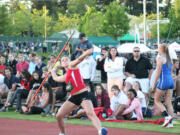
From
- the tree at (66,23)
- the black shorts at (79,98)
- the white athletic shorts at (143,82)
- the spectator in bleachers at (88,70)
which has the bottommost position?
the tree at (66,23)

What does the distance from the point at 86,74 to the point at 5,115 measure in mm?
3087

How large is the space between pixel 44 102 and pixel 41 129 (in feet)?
13.3

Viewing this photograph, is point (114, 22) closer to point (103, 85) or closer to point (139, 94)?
point (103, 85)

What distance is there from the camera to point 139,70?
46.6ft

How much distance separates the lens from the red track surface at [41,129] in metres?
10.5

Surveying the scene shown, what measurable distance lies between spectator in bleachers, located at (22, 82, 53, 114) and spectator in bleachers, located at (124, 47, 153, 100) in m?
2.70

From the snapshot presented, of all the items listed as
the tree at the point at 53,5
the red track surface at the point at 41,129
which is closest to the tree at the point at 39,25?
the tree at the point at 53,5

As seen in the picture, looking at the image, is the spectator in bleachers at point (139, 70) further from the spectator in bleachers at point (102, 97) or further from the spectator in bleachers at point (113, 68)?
the spectator in bleachers at point (102, 97)

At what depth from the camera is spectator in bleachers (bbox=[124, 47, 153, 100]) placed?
14188 millimetres

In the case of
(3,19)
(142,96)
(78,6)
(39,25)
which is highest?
(78,6)

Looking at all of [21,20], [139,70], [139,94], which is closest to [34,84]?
[139,70]

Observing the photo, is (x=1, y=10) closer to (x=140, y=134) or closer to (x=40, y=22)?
(x=40, y=22)

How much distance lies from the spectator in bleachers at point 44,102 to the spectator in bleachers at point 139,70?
270 centimetres

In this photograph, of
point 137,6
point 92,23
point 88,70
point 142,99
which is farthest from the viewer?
point 137,6
